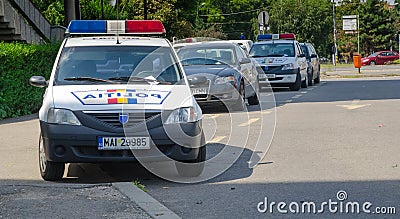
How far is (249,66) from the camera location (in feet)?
63.8

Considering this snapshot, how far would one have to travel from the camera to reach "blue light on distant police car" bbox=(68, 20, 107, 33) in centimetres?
1046

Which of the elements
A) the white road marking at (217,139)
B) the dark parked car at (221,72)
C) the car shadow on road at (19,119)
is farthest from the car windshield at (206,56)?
the white road marking at (217,139)

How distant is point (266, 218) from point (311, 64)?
963 inches

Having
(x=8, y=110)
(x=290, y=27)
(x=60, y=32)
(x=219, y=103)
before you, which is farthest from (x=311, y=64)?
(x=290, y=27)

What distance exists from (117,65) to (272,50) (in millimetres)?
17805

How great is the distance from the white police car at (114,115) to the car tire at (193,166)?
14 mm

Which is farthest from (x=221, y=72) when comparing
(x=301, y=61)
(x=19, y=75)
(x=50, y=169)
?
(x=301, y=61)

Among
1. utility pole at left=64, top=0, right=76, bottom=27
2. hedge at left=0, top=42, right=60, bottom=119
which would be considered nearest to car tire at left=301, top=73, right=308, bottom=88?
utility pole at left=64, top=0, right=76, bottom=27

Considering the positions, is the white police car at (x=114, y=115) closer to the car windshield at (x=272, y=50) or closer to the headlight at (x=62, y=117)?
the headlight at (x=62, y=117)

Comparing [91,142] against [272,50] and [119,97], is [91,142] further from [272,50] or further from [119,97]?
[272,50]

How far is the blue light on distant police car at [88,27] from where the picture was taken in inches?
412

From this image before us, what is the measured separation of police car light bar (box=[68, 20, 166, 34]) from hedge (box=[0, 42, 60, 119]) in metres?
6.95

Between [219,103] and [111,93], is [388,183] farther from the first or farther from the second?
[219,103]

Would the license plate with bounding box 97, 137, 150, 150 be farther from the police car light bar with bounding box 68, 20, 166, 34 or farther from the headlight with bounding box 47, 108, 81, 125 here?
the police car light bar with bounding box 68, 20, 166, 34
